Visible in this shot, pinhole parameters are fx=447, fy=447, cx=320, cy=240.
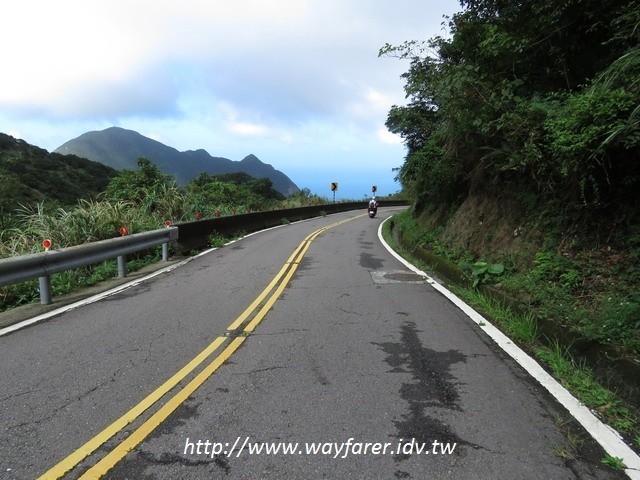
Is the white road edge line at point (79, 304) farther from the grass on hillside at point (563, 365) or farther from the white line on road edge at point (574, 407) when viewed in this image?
the grass on hillside at point (563, 365)

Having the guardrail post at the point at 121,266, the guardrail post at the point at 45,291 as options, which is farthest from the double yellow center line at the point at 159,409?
the guardrail post at the point at 121,266

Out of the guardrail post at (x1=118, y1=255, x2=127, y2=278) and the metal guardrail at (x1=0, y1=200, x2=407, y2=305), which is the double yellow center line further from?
the guardrail post at (x1=118, y1=255, x2=127, y2=278)

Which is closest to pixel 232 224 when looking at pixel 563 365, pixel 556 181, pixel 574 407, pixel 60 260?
pixel 60 260

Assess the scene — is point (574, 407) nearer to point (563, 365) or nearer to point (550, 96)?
point (563, 365)

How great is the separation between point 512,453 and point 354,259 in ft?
30.7

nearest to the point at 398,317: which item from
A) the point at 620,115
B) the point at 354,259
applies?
the point at 620,115

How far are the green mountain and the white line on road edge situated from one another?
88.0 feet

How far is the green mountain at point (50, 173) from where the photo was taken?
3450cm

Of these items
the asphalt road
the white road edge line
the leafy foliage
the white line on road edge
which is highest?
the leafy foliage

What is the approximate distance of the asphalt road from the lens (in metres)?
2.92

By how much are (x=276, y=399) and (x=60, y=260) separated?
548 cm

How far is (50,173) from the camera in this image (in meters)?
43.3

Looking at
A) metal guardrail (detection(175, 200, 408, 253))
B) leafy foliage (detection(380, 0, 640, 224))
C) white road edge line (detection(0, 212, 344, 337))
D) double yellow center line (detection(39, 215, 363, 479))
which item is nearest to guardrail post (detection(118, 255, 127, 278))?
white road edge line (detection(0, 212, 344, 337))

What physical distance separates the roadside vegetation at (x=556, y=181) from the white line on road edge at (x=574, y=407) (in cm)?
12
